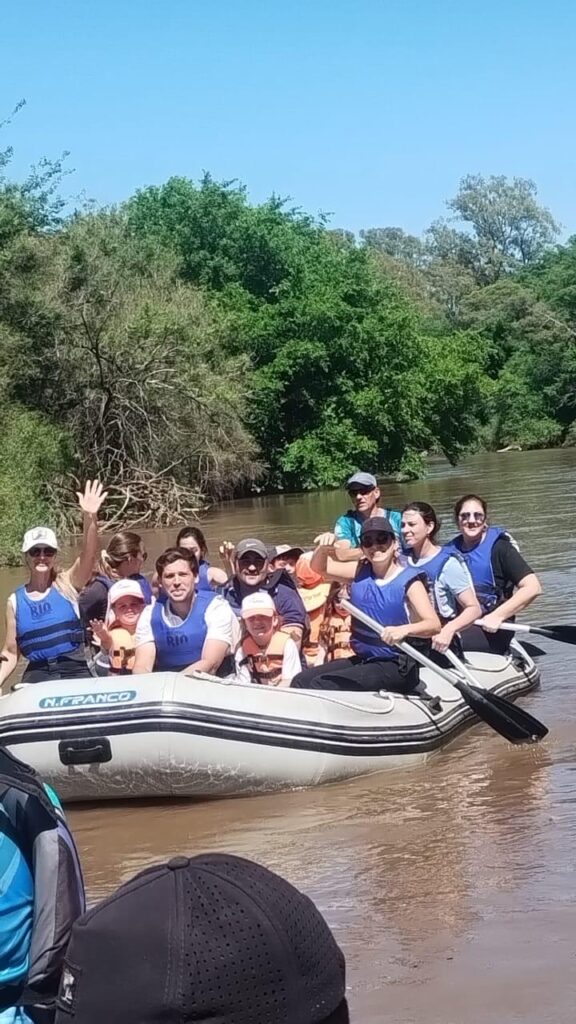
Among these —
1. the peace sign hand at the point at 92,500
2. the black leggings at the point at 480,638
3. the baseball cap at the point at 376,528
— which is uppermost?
the peace sign hand at the point at 92,500

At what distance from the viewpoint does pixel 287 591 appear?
6.48 meters

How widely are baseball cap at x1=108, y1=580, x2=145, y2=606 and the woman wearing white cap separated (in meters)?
0.24

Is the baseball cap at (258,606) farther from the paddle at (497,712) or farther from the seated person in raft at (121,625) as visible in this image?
the seated person in raft at (121,625)

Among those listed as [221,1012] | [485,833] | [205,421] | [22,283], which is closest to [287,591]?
[485,833]

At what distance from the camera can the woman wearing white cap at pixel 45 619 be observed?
19.5 feet

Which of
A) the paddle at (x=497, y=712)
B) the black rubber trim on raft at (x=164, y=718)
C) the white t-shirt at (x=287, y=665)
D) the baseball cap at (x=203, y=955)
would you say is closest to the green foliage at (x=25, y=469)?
the white t-shirt at (x=287, y=665)

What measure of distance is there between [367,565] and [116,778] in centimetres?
158

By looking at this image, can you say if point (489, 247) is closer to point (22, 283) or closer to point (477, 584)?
point (22, 283)

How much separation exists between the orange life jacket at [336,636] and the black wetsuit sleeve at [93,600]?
119cm

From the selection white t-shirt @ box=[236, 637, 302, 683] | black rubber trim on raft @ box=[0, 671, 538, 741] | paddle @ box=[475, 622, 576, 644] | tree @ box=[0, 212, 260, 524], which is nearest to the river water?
black rubber trim on raft @ box=[0, 671, 538, 741]

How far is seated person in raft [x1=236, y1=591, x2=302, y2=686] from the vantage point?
5961mm

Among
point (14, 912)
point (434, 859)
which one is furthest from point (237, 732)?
point (14, 912)

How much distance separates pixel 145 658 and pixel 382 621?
3.65 ft

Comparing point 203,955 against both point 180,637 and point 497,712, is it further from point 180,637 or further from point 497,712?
point 497,712
